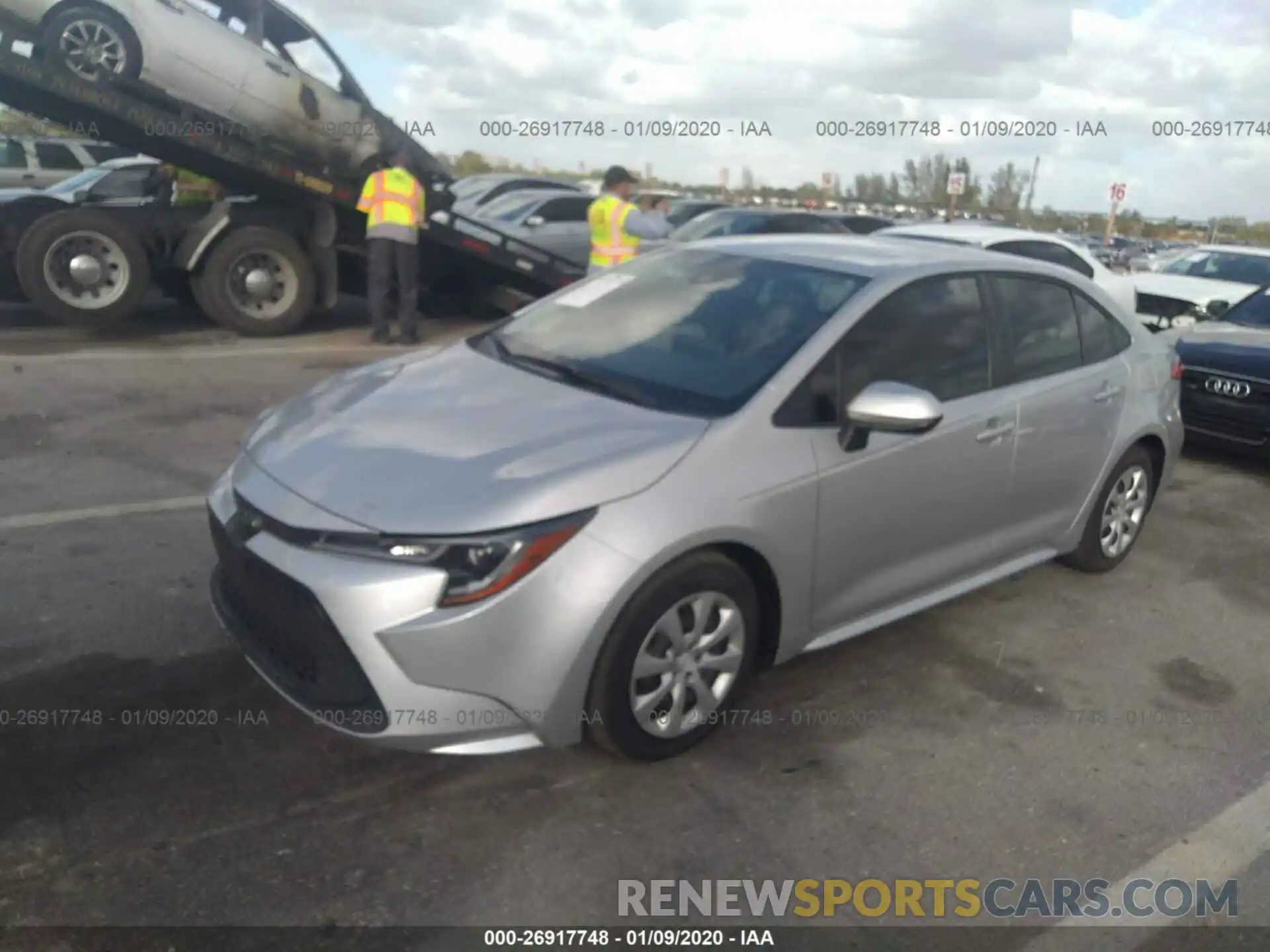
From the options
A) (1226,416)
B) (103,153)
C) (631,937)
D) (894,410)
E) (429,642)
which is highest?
(103,153)

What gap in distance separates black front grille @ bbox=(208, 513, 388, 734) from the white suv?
1335 cm

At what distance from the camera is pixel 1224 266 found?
1184cm

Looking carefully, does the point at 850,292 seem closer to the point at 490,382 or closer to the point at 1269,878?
the point at 490,382

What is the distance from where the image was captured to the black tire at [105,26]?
8086mm

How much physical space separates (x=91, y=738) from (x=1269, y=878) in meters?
3.44

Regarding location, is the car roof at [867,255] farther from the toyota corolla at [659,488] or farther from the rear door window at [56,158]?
the rear door window at [56,158]

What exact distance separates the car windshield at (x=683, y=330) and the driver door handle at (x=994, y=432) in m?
0.73

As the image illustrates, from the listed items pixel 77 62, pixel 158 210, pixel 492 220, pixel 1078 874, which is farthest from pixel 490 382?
pixel 492 220

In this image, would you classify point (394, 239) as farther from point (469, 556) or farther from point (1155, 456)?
point (469, 556)

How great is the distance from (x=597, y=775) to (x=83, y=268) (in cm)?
820

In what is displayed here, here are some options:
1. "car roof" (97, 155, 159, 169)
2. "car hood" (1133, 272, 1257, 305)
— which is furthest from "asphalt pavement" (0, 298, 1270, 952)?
"car roof" (97, 155, 159, 169)

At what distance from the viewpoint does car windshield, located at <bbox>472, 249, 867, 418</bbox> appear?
11.4 feet

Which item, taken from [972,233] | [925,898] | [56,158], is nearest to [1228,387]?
[972,233]

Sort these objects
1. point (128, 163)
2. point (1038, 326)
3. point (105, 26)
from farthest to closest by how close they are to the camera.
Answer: point (128, 163) → point (105, 26) → point (1038, 326)
